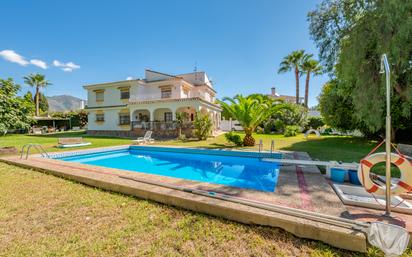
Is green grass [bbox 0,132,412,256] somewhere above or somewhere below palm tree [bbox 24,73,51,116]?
below

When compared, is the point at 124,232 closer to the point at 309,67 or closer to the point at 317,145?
the point at 317,145

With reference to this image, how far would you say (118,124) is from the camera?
2527 centimetres

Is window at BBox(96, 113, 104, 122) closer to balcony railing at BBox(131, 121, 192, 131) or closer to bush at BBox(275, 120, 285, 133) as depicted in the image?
balcony railing at BBox(131, 121, 192, 131)

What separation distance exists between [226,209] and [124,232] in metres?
1.74

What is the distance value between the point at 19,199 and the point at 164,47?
61.5ft

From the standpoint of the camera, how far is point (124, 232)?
2.92 metres

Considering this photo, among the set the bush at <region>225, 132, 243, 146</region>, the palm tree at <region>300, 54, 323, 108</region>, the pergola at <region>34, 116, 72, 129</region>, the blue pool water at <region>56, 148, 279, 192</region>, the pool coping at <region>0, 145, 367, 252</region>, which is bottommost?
the blue pool water at <region>56, 148, 279, 192</region>

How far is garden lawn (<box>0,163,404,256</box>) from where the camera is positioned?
8.13ft

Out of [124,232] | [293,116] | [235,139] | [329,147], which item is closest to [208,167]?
[235,139]

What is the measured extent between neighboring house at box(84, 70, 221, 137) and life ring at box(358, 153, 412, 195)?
18.1 metres

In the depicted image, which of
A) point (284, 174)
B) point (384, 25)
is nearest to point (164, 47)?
point (384, 25)

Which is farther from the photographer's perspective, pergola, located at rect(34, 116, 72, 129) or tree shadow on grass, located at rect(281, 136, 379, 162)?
pergola, located at rect(34, 116, 72, 129)

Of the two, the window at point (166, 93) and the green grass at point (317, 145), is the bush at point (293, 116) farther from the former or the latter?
the window at point (166, 93)

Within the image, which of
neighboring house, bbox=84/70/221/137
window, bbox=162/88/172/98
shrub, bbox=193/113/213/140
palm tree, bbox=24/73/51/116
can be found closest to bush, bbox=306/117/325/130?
neighboring house, bbox=84/70/221/137
